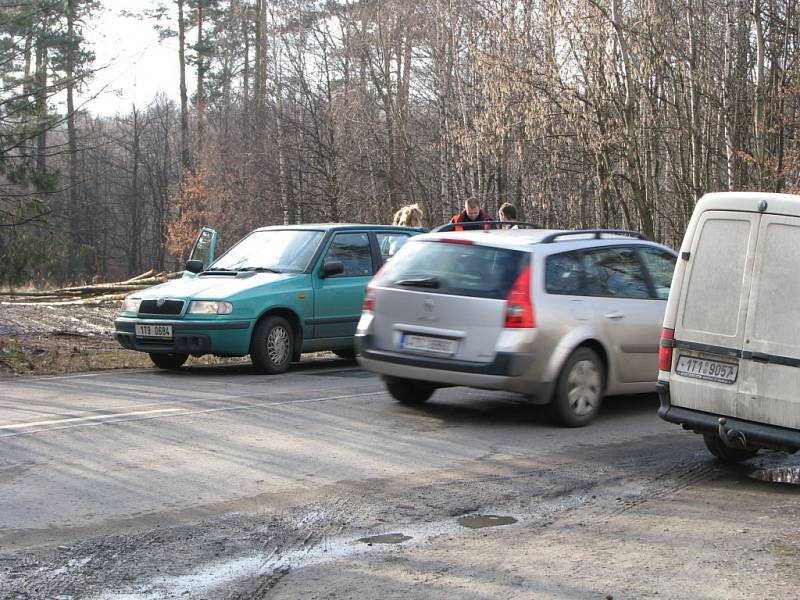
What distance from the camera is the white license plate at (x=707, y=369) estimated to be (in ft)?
22.6

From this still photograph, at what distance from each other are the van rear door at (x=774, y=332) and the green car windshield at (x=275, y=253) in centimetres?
710

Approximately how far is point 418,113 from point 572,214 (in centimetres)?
943

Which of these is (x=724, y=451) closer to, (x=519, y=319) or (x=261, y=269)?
(x=519, y=319)

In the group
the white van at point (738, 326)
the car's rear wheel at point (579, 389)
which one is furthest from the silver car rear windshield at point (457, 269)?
the white van at point (738, 326)

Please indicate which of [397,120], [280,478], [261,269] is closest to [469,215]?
[261,269]

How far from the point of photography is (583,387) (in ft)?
29.8

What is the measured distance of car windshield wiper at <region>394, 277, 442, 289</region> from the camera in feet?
29.8

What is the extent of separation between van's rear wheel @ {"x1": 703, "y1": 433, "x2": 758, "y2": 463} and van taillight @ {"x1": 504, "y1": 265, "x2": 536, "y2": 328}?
5.80ft

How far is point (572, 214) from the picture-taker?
114 feet

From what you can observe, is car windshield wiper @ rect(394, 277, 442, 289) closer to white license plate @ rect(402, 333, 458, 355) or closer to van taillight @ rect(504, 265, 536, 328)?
white license plate @ rect(402, 333, 458, 355)

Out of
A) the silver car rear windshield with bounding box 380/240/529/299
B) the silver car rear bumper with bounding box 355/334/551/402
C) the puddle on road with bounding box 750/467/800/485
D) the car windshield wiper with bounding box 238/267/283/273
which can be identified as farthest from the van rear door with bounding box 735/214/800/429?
the car windshield wiper with bounding box 238/267/283/273

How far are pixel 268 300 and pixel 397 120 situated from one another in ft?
90.4

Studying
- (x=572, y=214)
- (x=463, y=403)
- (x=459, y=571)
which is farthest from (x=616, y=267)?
(x=572, y=214)

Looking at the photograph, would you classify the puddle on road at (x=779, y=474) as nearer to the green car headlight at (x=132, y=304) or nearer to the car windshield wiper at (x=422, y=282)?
the car windshield wiper at (x=422, y=282)
